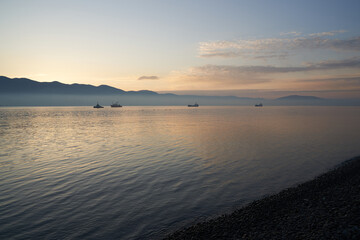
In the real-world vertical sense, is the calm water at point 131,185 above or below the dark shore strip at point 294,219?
below

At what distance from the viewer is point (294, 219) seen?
10008 millimetres

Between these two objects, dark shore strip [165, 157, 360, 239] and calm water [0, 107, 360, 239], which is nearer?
dark shore strip [165, 157, 360, 239]

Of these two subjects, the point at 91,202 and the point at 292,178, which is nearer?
the point at 91,202

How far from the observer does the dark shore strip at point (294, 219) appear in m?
8.67

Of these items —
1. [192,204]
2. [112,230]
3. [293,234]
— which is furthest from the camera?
[192,204]

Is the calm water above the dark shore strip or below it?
below

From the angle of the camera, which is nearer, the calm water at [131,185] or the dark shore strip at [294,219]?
the dark shore strip at [294,219]

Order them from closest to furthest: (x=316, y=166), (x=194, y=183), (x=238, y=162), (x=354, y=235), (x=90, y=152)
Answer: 1. (x=354, y=235)
2. (x=194, y=183)
3. (x=316, y=166)
4. (x=238, y=162)
5. (x=90, y=152)

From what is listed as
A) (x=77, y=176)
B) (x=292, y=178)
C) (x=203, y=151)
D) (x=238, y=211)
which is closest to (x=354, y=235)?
(x=238, y=211)

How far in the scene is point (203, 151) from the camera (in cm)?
2977

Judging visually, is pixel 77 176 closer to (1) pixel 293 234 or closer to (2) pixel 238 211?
(2) pixel 238 211

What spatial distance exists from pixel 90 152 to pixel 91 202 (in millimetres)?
16528

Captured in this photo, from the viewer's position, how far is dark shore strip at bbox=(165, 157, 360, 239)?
28.5 ft

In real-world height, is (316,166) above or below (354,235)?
below
